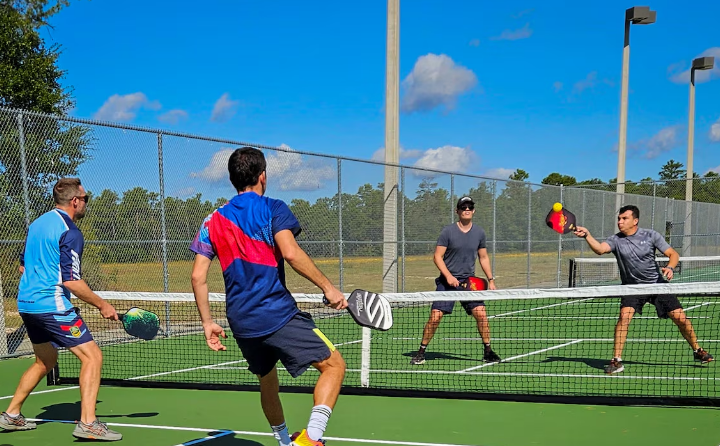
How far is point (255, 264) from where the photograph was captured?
4.59 meters

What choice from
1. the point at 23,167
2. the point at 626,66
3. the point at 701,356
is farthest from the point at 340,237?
the point at 626,66

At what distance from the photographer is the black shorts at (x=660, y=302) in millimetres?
8758

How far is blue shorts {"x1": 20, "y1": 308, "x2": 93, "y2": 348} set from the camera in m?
6.03

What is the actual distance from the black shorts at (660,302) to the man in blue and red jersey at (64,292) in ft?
17.6

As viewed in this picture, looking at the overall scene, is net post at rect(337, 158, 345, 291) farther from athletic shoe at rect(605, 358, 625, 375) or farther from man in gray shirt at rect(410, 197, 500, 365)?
athletic shoe at rect(605, 358, 625, 375)

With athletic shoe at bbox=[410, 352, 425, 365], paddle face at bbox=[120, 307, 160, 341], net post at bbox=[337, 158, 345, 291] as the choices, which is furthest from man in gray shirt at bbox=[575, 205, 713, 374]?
net post at bbox=[337, 158, 345, 291]

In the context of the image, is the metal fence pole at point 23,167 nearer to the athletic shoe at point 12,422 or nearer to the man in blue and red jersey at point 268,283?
the athletic shoe at point 12,422

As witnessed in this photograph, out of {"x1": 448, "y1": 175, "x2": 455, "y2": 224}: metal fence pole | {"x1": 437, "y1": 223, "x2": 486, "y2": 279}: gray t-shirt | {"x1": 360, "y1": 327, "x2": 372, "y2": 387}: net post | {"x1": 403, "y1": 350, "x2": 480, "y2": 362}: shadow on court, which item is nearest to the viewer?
{"x1": 360, "y1": 327, "x2": 372, "y2": 387}: net post

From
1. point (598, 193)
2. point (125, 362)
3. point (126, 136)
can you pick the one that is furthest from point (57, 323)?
point (598, 193)

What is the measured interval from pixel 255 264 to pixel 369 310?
2.31 ft

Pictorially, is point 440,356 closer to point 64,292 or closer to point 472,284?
point 472,284

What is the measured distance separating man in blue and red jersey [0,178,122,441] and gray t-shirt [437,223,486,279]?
456 centimetres

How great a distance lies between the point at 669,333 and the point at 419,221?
7196 mm

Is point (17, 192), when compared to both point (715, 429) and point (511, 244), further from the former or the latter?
point (511, 244)
